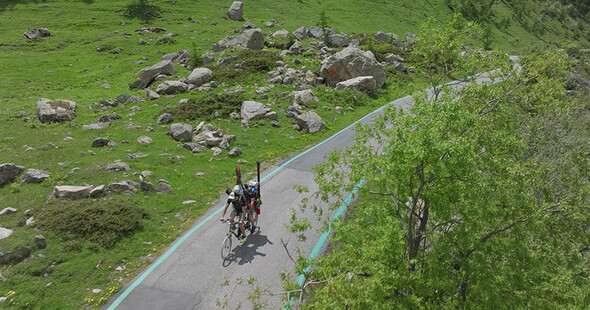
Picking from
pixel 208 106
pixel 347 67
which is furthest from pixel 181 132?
pixel 347 67

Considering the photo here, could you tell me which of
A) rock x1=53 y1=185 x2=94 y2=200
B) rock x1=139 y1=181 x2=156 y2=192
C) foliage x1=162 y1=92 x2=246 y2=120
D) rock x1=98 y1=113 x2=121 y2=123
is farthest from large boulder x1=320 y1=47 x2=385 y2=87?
rock x1=53 y1=185 x2=94 y2=200

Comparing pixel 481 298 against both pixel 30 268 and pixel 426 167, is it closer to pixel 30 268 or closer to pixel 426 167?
pixel 426 167

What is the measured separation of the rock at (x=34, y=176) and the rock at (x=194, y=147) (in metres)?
8.23

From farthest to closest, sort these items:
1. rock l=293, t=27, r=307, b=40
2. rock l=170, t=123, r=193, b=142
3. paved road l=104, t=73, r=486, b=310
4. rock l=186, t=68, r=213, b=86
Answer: rock l=293, t=27, r=307, b=40
rock l=186, t=68, r=213, b=86
rock l=170, t=123, r=193, b=142
paved road l=104, t=73, r=486, b=310

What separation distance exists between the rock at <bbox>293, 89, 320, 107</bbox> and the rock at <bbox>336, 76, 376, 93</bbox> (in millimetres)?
4860

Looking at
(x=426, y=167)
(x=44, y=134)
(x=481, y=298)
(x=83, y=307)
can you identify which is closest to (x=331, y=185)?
(x=426, y=167)

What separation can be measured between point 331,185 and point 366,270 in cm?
259

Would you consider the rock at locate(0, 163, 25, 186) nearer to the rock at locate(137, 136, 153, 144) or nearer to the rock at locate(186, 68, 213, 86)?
the rock at locate(137, 136, 153, 144)

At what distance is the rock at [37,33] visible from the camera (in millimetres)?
52969

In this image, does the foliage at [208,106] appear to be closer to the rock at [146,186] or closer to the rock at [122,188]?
the rock at [146,186]

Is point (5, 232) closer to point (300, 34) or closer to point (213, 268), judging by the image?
point (213, 268)

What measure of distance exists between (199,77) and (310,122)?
659 inches

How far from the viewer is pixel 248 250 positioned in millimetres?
12883

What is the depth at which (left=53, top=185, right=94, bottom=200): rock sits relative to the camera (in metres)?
15.0
